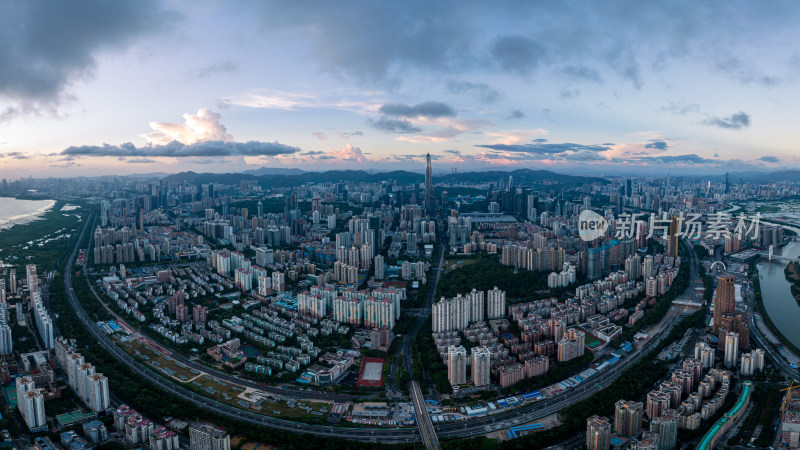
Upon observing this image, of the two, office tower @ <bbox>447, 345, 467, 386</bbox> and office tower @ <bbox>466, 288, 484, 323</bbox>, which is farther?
office tower @ <bbox>466, 288, 484, 323</bbox>

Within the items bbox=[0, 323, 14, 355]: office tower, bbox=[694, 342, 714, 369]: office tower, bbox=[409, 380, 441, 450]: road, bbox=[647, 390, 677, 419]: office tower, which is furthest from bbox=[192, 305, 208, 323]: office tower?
bbox=[694, 342, 714, 369]: office tower

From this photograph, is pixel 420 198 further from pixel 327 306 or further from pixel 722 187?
pixel 722 187

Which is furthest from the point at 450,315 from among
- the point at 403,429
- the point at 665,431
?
the point at 665,431

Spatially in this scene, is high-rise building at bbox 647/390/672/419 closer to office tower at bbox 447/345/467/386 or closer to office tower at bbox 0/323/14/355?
office tower at bbox 447/345/467/386

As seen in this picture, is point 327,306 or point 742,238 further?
point 742,238

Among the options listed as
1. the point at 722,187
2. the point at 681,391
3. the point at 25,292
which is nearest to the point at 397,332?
the point at 681,391

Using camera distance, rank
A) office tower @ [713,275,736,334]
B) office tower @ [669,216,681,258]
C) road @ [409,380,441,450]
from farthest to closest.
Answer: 1. office tower @ [669,216,681,258]
2. office tower @ [713,275,736,334]
3. road @ [409,380,441,450]
